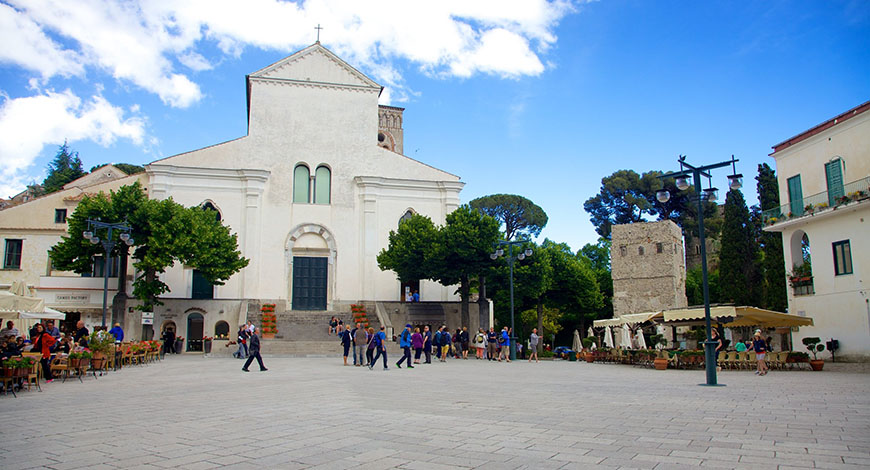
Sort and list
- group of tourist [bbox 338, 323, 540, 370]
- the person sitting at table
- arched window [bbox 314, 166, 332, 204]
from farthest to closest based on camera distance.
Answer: arched window [bbox 314, 166, 332, 204], group of tourist [bbox 338, 323, 540, 370], the person sitting at table

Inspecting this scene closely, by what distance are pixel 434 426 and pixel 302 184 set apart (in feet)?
102

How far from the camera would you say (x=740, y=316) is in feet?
67.4

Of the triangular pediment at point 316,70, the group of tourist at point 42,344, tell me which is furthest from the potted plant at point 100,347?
the triangular pediment at point 316,70

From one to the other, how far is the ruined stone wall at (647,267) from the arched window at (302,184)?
2673 cm

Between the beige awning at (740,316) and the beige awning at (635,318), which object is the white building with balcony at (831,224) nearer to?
the beige awning at (740,316)

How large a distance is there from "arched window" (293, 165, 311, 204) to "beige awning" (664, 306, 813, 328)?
22.8m

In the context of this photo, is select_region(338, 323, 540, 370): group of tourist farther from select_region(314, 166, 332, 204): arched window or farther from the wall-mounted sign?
the wall-mounted sign

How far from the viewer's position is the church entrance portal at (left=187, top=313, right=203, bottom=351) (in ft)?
108

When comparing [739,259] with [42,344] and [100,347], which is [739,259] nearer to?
[100,347]

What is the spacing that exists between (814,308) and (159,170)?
33.9 m

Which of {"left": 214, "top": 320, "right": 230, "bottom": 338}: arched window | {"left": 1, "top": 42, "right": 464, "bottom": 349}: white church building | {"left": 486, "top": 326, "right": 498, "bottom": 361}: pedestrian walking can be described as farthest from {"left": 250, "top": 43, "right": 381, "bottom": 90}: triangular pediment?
{"left": 486, "top": 326, "right": 498, "bottom": 361}: pedestrian walking

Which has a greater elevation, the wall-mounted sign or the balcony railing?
the balcony railing

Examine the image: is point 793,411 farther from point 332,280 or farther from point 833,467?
point 332,280

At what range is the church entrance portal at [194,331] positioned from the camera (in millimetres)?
32844
